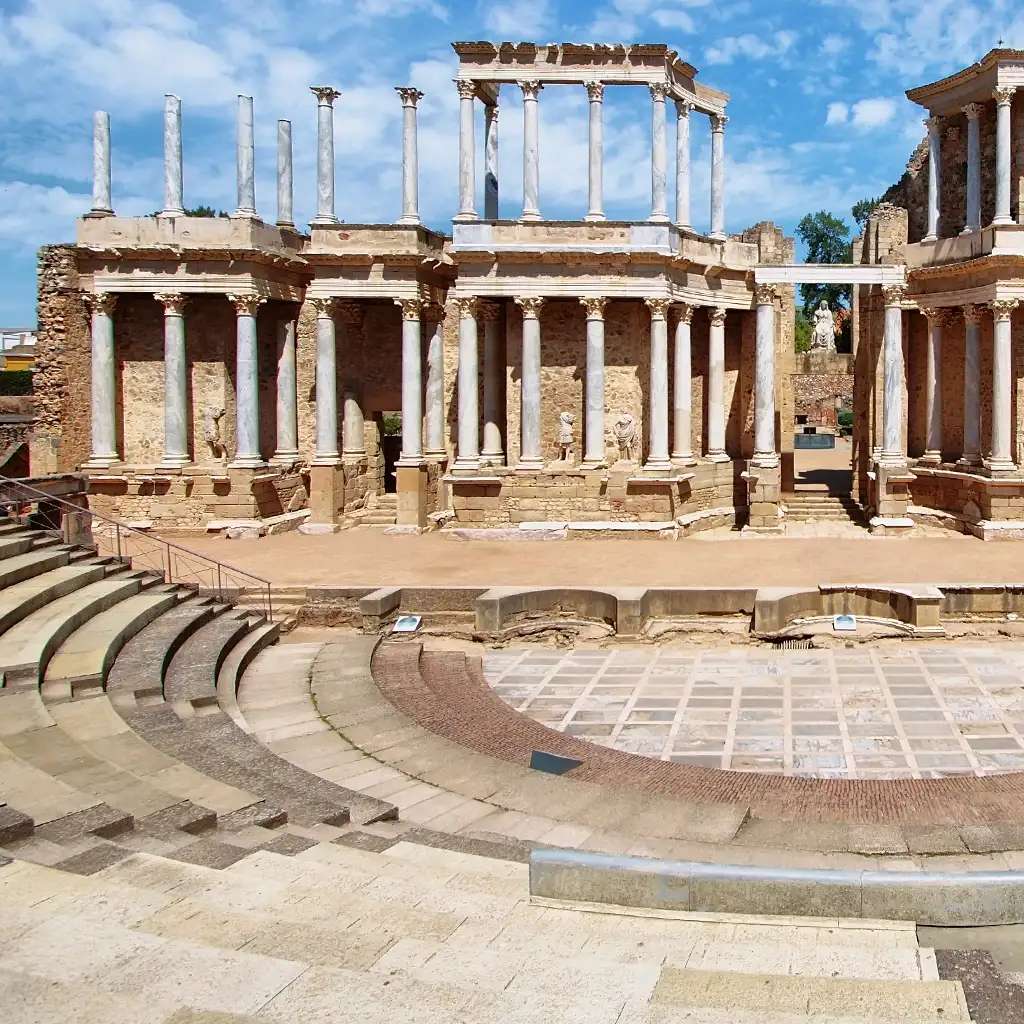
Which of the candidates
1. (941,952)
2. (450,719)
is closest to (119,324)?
(450,719)

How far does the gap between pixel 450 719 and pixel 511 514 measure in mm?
14567

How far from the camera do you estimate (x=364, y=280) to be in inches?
1080

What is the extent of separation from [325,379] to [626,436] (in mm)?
8498

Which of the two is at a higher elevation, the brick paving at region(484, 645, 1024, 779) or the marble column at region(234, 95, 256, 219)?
the marble column at region(234, 95, 256, 219)

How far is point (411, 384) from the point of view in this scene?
27.7 m

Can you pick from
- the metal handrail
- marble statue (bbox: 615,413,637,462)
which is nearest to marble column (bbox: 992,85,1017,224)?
marble statue (bbox: 615,413,637,462)

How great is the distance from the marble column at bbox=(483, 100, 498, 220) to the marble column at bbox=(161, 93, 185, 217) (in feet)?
28.9

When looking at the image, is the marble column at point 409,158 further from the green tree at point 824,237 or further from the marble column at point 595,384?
the green tree at point 824,237

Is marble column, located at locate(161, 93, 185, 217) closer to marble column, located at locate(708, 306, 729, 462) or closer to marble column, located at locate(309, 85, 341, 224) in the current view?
marble column, located at locate(309, 85, 341, 224)

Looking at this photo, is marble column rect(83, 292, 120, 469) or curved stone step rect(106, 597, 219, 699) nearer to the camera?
curved stone step rect(106, 597, 219, 699)

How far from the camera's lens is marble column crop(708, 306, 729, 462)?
29.0m

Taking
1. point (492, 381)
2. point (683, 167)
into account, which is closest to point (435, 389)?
point (492, 381)

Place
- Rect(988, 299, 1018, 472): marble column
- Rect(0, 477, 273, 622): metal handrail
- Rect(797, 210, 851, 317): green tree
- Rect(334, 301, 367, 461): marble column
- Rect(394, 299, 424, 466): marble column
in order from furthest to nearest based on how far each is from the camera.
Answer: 1. Rect(797, 210, 851, 317): green tree
2. Rect(334, 301, 367, 461): marble column
3. Rect(394, 299, 424, 466): marble column
4. Rect(988, 299, 1018, 472): marble column
5. Rect(0, 477, 273, 622): metal handrail

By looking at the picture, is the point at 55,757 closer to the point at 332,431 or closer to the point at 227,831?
the point at 227,831
